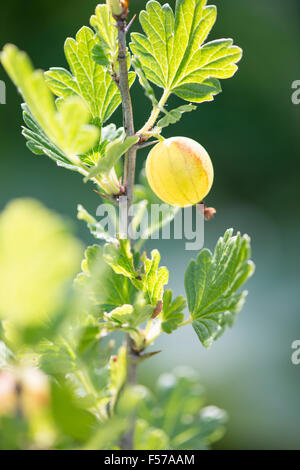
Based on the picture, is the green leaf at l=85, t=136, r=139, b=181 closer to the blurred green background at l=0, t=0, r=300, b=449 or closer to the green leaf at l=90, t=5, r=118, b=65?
the green leaf at l=90, t=5, r=118, b=65

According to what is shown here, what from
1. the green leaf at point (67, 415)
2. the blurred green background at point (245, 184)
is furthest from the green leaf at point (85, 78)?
the blurred green background at point (245, 184)

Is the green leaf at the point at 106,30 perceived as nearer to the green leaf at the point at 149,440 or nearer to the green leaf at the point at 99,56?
the green leaf at the point at 99,56

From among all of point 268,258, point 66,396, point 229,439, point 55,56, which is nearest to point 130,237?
point 66,396

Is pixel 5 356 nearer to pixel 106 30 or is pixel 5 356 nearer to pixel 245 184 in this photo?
pixel 106 30

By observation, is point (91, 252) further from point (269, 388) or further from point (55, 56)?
point (55, 56)

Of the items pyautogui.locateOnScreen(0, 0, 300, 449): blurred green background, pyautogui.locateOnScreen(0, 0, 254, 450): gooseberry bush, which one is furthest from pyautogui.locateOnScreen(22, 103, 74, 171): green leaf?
pyautogui.locateOnScreen(0, 0, 300, 449): blurred green background

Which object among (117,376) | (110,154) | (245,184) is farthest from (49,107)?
A: (245,184)
